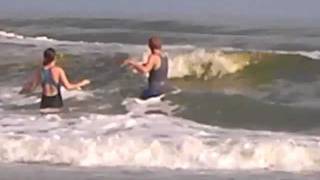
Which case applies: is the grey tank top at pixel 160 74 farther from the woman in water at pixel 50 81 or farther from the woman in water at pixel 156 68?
the woman in water at pixel 50 81

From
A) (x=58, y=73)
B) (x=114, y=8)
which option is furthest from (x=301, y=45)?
(x=114, y=8)

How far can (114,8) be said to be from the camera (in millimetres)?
57562

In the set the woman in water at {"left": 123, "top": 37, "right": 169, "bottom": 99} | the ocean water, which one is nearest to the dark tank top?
the ocean water

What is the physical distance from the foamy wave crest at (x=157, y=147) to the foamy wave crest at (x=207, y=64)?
876cm

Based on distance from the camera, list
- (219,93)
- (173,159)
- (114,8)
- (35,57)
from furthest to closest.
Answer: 1. (114,8)
2. (35,57)
3. (219,93)
4. (173,159)

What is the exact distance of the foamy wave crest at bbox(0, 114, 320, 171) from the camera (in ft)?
42.1

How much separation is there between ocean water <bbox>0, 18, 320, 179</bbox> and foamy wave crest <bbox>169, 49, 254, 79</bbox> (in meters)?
0.03

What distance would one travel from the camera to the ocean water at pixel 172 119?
41.7 ft

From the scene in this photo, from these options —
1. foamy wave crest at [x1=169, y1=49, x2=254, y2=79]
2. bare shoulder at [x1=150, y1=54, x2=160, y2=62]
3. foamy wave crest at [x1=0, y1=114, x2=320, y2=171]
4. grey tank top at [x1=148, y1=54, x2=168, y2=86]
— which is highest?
bare shoulder at [x1=150, y1=54, x2=160, y2=62]

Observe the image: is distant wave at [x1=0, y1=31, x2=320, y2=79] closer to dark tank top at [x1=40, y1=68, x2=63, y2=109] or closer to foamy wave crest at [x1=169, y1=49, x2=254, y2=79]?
foamy wave crest at [x1=169, y1=49, x2=254, y2=79]

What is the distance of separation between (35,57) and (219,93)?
270 inches

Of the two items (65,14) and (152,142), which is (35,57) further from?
(65,14)

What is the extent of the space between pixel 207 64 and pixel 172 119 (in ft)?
28.8

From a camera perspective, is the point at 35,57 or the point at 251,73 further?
the point at 35,57
